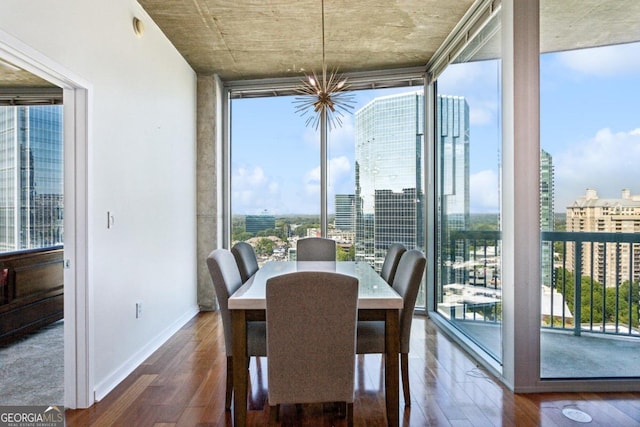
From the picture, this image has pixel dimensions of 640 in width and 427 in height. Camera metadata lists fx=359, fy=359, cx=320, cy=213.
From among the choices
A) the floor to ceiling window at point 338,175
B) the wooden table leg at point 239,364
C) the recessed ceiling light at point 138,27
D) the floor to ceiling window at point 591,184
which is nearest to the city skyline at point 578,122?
the floor to ceiling window at point 591,184

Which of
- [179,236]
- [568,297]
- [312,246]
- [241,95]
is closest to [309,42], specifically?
[241,95]

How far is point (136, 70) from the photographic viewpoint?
117 inches

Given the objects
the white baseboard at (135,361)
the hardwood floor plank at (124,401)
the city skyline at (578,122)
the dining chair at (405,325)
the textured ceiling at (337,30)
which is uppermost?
the textured ceiling at (337,30)

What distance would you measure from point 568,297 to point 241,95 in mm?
4179

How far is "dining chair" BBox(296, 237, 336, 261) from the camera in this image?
11.6 ft

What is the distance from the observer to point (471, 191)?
3.29 metres

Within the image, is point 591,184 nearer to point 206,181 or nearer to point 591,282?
point 591,282

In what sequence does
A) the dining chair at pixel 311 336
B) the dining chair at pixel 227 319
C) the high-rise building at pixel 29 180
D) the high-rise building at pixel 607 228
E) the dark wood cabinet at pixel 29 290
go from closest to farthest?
the dining chair at pixel 311 336 → the dining chair at pixel 227 319 → the high-rise building at pixel 607 228 → the dark wood cabinet at pixel 29 290 → the high-rise building at pixel 29 180

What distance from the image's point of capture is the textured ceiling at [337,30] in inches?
102

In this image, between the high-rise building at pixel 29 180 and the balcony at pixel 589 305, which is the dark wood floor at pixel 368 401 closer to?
the balcony at pixel 589 305

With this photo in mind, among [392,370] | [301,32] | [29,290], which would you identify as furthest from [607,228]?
[29,290]

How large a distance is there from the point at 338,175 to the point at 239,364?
3.04m

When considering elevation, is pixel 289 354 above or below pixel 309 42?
below

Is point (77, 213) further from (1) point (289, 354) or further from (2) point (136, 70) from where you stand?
(1) point (289, 354)
